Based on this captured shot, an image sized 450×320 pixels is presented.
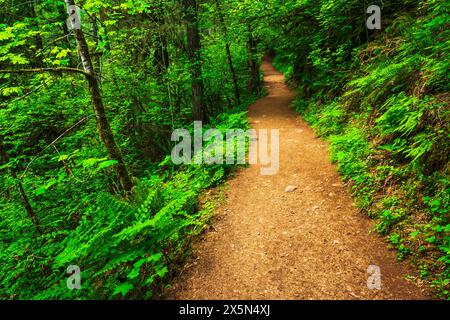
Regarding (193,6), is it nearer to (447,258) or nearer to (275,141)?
(275,141)

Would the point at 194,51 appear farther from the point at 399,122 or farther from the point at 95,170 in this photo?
the point at 399,122

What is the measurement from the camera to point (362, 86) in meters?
7.09

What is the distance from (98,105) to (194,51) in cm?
678

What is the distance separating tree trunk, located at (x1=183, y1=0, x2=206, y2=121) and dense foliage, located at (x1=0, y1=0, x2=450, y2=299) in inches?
1.8

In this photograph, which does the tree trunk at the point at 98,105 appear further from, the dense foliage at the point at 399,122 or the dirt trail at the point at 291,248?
the dense foliage at the point at 399,122

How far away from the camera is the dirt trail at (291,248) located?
354 cm

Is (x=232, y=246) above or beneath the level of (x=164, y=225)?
beneath

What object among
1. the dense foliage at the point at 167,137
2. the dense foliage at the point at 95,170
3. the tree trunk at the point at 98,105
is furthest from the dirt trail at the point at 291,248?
the tree trunk at the point at 98,105

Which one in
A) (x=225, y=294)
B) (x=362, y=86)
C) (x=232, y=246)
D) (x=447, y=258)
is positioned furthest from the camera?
(x=362, y=86)

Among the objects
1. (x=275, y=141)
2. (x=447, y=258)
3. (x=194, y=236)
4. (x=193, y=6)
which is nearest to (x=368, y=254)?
(x=447, y=258)

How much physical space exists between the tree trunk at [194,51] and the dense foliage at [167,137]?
0.05 meters

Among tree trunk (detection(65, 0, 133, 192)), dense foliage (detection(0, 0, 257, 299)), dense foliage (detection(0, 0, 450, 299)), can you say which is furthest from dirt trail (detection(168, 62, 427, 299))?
tree trunk (detection(65, 0, 133, 192))

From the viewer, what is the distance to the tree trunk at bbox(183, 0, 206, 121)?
10.5m
